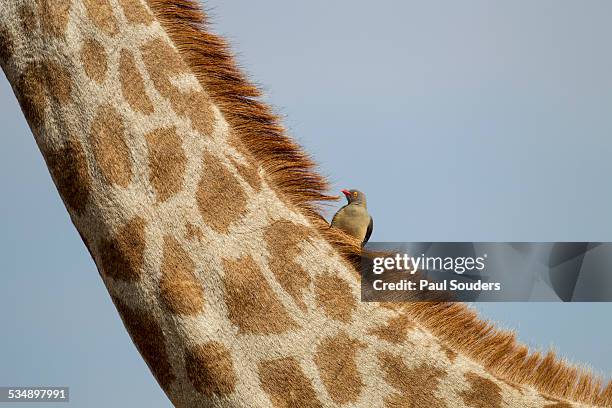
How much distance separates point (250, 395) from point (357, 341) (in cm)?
51

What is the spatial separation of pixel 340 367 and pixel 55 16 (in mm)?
2008

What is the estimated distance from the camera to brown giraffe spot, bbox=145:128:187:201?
368cm

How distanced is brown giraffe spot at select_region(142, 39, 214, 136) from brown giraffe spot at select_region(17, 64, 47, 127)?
490mm

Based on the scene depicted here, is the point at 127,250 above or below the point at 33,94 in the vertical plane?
below

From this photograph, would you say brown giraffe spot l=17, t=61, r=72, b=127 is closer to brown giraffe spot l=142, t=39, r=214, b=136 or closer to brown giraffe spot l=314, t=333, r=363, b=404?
brown giraffe spot l=142, t=39, r=214, b=136

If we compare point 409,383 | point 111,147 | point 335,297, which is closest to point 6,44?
point 111,147

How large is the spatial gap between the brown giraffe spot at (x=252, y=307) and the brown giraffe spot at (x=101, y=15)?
124cm

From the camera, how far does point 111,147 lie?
12.2 ft

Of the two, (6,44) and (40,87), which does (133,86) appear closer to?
(40,87)

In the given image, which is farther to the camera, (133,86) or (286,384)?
(133,86)

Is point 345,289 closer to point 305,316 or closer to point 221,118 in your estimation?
point 305,316

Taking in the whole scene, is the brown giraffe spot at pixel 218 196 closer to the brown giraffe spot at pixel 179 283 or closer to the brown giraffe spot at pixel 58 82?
the brown giraffe spot at pixel 179 283

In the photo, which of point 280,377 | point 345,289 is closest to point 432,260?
point 345,289

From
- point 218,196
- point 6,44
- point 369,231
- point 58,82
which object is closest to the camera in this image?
point 218,196
